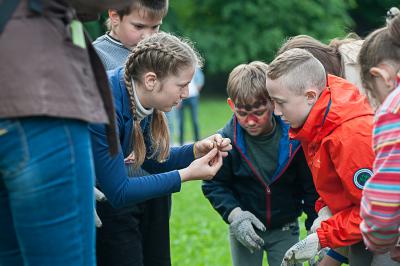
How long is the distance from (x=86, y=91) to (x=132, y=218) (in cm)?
158

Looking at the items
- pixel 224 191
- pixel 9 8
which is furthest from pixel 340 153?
pixel 9 8

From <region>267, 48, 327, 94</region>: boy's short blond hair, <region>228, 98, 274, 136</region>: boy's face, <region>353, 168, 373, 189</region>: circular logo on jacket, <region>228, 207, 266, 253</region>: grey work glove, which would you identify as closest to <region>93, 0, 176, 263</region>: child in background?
<region>228, 207, 266, 253</region>: grey work glove

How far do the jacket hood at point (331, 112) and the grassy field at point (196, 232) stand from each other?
2.39m

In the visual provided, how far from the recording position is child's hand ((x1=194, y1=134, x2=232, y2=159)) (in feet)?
11.2

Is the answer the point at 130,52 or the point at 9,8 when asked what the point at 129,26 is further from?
the point at 9,8

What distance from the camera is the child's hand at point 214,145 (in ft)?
11.2

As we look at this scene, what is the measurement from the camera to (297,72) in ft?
11.2

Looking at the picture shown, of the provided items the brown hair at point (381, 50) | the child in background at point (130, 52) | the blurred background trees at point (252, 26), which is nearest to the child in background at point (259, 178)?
the child in background at point (130, 52)

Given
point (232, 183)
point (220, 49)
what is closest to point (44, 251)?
point (232, 183)

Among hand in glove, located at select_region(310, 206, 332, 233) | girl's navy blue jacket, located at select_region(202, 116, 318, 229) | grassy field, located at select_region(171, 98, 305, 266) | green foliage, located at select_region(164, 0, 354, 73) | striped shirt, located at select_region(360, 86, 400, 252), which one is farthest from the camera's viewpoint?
green foliage, located at select_region(164, 0, 354, 73)

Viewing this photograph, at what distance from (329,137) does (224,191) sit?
3.37 ft

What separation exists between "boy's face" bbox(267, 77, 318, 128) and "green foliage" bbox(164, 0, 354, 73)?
2572 cm

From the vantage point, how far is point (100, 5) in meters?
2.31

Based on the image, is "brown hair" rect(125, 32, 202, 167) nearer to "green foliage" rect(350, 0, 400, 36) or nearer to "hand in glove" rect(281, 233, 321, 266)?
"hand in glove" rect(281, 233, 321, 266)
